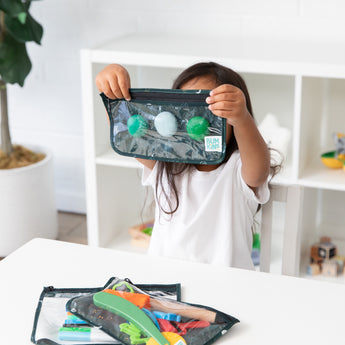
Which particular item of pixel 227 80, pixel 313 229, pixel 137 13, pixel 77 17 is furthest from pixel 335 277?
pixel 77 17

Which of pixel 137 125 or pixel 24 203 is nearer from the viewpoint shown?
pixel 137 125

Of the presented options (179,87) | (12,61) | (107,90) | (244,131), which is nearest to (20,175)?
(12,61)

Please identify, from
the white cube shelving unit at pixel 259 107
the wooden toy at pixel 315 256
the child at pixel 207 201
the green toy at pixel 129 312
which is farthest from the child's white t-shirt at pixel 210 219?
the wooden toy at pixel 315 256

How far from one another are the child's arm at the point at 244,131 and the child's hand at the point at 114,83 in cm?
18

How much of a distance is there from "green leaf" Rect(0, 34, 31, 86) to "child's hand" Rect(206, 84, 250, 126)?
133 centimetres

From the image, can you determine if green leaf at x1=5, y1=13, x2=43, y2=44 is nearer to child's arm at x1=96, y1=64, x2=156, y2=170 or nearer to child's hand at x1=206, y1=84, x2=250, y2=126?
child's arm at x1=96, y1=64, x2=156, y2=170

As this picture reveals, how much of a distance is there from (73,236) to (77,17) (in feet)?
3.12

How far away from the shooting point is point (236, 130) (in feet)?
3.77

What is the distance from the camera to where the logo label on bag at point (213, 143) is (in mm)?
1144

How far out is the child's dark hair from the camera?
4.34 ft

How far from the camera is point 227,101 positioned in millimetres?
1057

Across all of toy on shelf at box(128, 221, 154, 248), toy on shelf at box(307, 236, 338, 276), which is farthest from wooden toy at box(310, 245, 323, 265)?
toy on shelf at box(128, 221, 154, 248)

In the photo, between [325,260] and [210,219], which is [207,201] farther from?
[325,260]

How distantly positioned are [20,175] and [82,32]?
69cm
